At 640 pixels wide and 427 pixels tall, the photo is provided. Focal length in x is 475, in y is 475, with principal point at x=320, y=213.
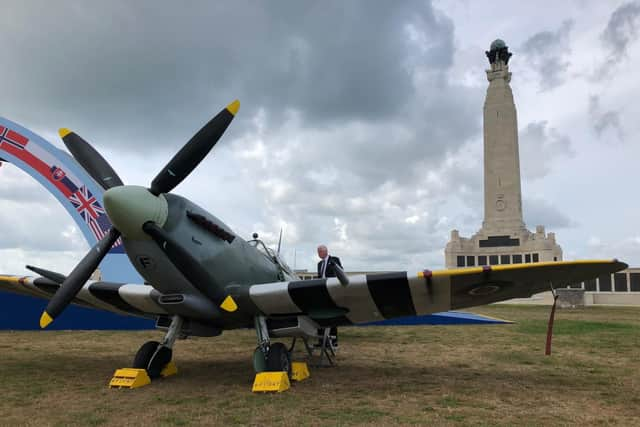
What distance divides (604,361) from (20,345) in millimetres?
13206

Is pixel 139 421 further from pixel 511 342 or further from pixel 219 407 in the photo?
pixel 511 342

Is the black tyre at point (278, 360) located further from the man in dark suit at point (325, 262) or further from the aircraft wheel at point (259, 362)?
the man in dark suit at point (325, 262)

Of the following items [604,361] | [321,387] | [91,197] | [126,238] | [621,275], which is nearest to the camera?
[126,238]

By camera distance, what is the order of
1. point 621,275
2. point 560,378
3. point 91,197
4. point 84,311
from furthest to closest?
point 621,275
point 91,197
point 84,311
point 560,378

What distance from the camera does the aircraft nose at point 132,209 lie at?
18.3 feet

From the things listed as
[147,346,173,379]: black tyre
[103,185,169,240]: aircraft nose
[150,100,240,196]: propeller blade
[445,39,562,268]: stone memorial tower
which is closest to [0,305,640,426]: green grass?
[147,346,173,379]: black tyre

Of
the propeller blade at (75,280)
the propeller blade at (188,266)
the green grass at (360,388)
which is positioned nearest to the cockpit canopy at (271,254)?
the propeller blade at (188,266)

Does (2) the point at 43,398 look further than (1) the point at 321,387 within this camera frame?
No

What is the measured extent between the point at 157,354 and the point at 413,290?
392cm

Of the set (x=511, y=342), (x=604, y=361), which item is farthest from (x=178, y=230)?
(x=511, y=342)

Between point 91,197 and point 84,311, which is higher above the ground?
point 91,197

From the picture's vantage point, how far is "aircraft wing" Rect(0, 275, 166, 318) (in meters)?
7.46

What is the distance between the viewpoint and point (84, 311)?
545 inches

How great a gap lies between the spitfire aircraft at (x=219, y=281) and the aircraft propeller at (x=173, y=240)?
13mm
